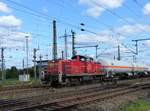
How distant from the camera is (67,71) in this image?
117 ft

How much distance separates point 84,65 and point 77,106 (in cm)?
2017

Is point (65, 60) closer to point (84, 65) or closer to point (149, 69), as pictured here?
point (84, 65)

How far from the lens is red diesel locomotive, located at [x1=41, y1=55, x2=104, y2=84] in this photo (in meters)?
35.1

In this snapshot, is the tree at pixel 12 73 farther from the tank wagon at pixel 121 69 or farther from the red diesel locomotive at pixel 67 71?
the red diesel locomotive at pixel 67 71

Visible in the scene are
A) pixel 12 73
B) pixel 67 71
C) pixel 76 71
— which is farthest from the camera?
pixel 12 73

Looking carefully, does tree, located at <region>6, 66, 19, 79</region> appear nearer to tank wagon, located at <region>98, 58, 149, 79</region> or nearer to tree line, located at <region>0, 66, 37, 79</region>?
tree line, located at <region>0, 66, 37, 79</region>

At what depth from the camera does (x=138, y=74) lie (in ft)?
212

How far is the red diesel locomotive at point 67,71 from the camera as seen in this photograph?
1383 inches

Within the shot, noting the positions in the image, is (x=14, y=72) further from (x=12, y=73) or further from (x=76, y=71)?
(x=76, y=71)

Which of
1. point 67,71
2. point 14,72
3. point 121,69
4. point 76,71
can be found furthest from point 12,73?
point 67,71

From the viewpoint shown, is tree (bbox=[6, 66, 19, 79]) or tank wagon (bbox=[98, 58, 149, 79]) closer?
tank wagon (bbox=[98, 58, 149, 79])

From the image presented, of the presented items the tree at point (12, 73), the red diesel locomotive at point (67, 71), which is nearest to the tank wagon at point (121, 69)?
the red diesel locomotive at point (67, 71)

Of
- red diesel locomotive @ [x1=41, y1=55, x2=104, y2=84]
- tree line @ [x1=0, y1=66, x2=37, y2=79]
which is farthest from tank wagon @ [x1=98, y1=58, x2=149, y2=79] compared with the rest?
tree line @ [x1=0, y1=66, x2=37, y2=79]

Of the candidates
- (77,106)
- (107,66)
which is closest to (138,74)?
(107,66)
